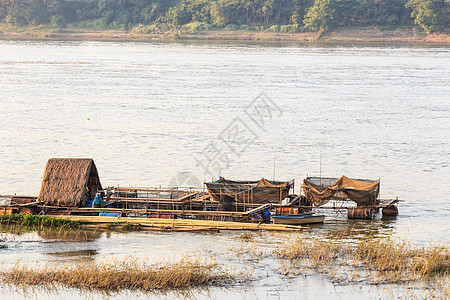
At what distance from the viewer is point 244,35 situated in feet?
474

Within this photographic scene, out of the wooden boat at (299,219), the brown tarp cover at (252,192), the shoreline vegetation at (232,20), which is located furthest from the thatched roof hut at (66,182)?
the shoreline vegetation at (232,20)

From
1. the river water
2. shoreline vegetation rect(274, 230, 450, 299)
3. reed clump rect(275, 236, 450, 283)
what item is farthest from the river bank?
shoreline vegetation rect(274, 230, 450, 299)

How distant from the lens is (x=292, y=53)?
354 ft

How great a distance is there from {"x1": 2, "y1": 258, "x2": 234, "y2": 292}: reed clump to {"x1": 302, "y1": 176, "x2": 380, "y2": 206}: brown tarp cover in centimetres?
857

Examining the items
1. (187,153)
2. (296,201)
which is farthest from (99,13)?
(296,201)

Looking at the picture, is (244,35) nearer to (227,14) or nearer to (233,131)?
(227,14)

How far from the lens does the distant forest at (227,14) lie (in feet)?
441

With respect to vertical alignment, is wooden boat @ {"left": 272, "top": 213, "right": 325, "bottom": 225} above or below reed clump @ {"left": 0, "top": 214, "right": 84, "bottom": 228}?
below

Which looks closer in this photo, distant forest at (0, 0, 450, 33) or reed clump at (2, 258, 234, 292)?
reed clump at (2, 258, 234, 292)

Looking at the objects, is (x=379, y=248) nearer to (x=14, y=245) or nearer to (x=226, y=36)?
(x=14, y=245)

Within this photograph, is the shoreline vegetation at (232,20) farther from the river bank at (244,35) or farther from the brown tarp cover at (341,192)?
the brown tarp cover at (341,192)

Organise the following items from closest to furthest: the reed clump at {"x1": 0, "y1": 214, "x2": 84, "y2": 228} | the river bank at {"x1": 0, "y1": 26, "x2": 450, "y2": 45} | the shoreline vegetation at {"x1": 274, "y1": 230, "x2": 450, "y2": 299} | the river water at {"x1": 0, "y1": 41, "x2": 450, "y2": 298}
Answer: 1. the shoreline vegetation at {"x1": 274, "y1": 230, "x2": 450, "y2": 299}
2. the reed clump at {"x1": 0, "y1": 214, "x2": 84, "y2": 228}
3. the river water at {"x1": 0, "y1": 41, "x2": 450, "y2": 298}
4. the river bank at {"x1": 0, "y1": 26, "x2": 450, "y2": 45}

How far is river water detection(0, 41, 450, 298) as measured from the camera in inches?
993

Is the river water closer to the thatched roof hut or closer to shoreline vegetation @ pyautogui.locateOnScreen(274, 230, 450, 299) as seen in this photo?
shoreline vegetation @ pyautogui.locateOnScreen(274, 230, 450, 299)
